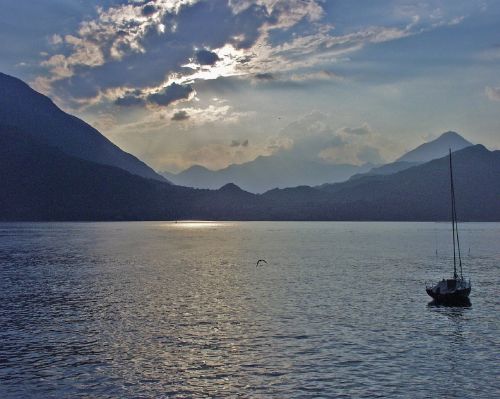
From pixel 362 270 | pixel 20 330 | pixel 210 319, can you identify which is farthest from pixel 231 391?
pixel 362 270

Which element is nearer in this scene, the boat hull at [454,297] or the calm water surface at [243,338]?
the calm water surface at [243,338]

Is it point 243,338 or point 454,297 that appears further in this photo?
point 454,297

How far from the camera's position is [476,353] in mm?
46438

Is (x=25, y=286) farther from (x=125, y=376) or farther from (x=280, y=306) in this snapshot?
(x=125, y=376)

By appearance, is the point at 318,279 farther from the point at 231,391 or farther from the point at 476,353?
the point at 231,391

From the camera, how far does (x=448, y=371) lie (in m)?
41.1

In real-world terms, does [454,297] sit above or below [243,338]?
below

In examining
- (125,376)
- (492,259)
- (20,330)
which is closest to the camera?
(125,376)

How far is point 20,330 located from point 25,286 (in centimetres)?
3842

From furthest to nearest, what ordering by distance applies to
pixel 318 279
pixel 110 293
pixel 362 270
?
pixel 362 270 → pixel 318 279 → pixel 110 293

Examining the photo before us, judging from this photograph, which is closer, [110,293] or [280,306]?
[280,306]

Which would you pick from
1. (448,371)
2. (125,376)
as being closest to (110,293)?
(125,376)

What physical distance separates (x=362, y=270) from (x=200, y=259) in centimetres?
5482

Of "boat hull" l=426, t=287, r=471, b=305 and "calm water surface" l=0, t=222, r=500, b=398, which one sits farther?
"boat hull" l=426, t=287, r=471, b=305
